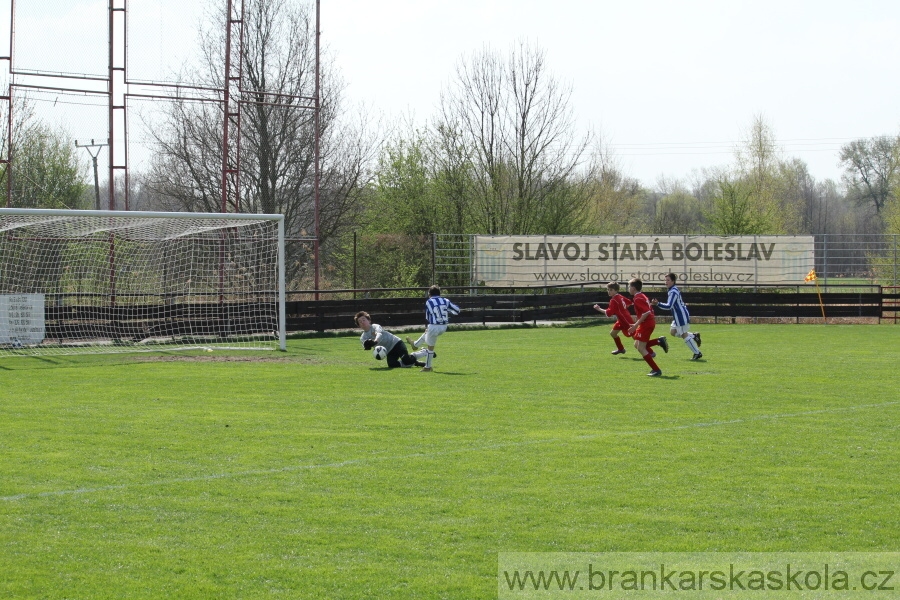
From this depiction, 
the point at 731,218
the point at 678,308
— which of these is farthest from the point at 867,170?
the point at 678,308

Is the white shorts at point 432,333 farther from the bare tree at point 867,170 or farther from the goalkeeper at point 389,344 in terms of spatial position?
the bare tree at point 867,170

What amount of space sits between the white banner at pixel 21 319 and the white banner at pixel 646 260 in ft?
57.8

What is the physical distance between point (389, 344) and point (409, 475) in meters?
9.08

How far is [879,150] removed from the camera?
74.9 metres

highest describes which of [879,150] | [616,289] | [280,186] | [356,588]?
[879,150]

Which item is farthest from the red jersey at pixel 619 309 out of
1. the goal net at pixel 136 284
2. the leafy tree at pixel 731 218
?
the leafy tree at pixel 731 218

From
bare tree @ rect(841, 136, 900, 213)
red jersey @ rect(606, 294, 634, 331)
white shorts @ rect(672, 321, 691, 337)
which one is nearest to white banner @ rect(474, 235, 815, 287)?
red jersey @ rect(606, 294, 634, 331)

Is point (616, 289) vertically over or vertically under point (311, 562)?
over

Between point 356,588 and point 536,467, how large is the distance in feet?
11.1

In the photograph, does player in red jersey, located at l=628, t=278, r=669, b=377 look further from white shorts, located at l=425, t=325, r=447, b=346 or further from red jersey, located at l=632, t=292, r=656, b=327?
white shorts, located at l=425, t=325, r=447, b=346

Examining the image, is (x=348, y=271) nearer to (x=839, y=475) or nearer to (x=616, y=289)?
(x=616, y=289)

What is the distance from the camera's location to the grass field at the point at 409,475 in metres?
5.89

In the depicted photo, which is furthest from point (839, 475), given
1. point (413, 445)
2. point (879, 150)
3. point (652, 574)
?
point (879, 150)

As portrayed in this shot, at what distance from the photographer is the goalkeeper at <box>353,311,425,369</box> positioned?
17.1m
